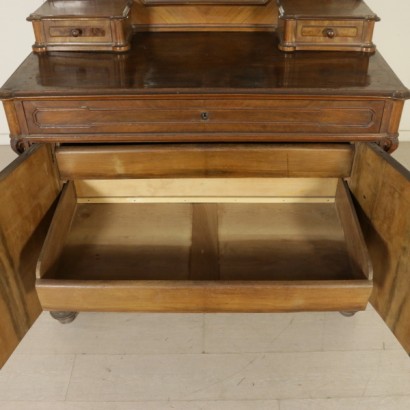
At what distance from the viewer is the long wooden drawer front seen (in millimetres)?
1117

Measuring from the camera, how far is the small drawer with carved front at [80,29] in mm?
1217

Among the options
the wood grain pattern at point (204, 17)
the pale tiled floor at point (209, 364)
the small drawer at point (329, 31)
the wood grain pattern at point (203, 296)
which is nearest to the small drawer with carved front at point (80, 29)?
the wood grain pattern at point (204, 17)

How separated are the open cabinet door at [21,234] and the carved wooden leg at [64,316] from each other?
117 millimetres

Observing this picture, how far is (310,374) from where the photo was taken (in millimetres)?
1184

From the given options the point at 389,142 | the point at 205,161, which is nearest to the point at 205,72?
the point at 205,161

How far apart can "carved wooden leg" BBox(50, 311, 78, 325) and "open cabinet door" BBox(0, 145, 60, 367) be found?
12 cm

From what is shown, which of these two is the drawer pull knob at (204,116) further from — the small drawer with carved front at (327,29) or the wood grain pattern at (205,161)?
the small drawer with carved front at (327,29)

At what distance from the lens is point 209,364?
121 centimetres

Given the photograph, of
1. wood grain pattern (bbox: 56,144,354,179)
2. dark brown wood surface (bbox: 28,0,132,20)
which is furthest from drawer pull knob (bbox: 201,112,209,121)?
dark brown wood surface (bbox: 28,0,132,20)

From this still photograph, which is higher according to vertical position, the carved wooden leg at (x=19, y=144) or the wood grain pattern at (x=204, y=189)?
the carved wooden leg at (x=19, y=144)

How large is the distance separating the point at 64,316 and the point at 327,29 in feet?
3.44

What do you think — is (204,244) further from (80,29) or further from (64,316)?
(80,29)

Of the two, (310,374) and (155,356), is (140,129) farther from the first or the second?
(310,374)

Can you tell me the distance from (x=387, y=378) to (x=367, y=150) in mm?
574
